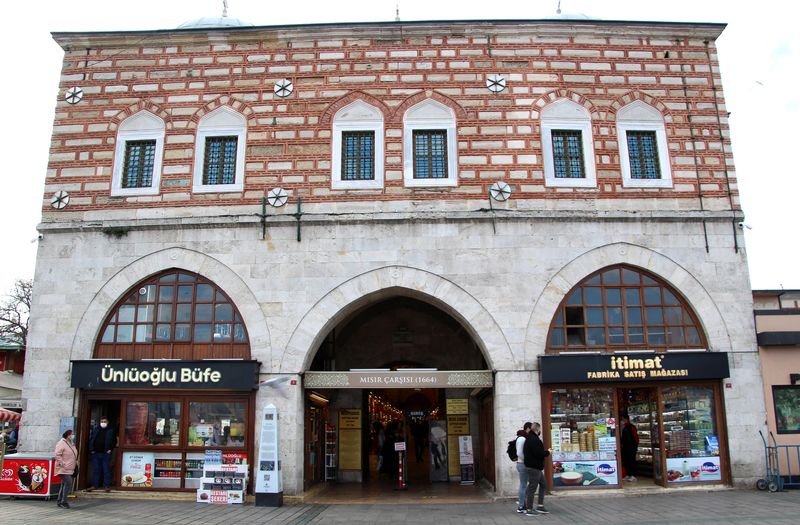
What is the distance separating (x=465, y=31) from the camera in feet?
47.6

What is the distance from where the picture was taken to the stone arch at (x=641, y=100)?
561 inches

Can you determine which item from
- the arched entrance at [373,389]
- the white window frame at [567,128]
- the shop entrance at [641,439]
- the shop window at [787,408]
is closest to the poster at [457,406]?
the arched entrance at [373,389]

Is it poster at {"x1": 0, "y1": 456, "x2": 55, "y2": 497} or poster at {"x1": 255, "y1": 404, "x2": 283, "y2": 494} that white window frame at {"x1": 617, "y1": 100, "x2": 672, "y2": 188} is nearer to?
poster at {"x1": 255, "y1": 404, "x2": 283, "y2": 494}

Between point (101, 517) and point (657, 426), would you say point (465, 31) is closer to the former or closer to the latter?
point (657, 426)

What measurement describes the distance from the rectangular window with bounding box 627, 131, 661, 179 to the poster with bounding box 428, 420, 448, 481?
25.5ft

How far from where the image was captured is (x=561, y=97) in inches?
561

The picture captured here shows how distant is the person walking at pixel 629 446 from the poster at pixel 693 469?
1320 millimetres

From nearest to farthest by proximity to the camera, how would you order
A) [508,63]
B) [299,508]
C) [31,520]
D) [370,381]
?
1. [31,520]
2. [299,508]
3. [370,381]
4. [508,63]

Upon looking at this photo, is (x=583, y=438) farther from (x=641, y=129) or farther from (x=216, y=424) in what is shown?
(x=216, y=424)

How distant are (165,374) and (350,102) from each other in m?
6.87

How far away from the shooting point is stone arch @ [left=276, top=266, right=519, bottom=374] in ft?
43.0

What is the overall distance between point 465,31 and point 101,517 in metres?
11.8

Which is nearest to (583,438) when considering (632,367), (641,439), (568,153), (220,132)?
(632,367)

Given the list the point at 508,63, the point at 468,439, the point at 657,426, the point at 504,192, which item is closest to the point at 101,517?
the point at 468,439
